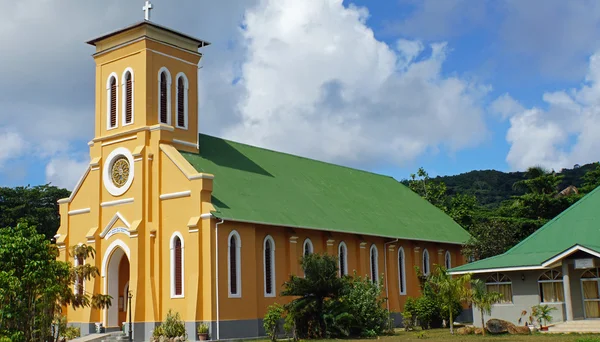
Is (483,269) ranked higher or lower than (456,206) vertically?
lower

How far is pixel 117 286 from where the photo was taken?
123 ft

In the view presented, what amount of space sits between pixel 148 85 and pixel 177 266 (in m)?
9.06

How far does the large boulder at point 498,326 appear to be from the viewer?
32438 millimetres

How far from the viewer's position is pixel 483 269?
1409 inches

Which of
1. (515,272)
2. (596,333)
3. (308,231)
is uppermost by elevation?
(308,231)

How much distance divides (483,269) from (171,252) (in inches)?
578

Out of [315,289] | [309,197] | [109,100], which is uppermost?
[109,100]

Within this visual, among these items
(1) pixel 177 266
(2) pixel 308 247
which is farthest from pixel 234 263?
(2) pixel 308 247

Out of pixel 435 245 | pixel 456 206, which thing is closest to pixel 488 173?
pixel 456 206

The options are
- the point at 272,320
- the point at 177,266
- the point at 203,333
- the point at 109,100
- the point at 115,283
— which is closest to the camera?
the point at 272,320

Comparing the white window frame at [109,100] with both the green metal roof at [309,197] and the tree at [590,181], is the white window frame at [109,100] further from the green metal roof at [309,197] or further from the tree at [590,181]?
the tree at [590,181]

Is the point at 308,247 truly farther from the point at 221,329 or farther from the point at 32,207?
the point at 32,207

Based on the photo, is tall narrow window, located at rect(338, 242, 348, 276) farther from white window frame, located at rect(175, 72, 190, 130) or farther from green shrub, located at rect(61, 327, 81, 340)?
green shrub, located at rect(61, 327, 81, 340)

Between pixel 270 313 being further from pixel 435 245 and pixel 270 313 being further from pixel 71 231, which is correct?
pixel 435 245
